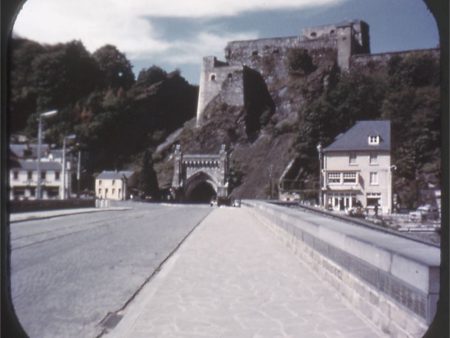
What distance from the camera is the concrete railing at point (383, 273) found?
3.54 m

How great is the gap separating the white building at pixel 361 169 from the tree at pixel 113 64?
2.04 meters

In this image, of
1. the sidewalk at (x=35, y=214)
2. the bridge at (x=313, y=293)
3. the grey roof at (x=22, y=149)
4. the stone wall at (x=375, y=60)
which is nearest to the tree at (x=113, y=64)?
the grey roof at (x=22, y=149)

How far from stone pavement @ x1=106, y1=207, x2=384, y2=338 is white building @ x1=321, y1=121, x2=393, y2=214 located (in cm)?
98

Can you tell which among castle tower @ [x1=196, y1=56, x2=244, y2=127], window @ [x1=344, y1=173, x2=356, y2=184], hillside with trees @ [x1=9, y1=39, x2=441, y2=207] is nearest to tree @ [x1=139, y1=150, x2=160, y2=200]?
hillside with trees @ [x1=9, y1=39, x2=441, y2=207]

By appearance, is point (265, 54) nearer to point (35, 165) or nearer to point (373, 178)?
point (373, 178)

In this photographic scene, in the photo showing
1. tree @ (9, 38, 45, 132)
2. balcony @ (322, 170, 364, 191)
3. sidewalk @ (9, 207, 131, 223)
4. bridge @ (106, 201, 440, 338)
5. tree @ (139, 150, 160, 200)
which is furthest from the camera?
tree @ (139, 150, 160, 200)

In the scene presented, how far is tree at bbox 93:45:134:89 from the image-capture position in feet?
16.0

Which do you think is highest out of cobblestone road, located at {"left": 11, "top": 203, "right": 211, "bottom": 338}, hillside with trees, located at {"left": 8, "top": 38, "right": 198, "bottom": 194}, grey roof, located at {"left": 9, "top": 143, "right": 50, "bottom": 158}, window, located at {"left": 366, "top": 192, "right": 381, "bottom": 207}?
hillside with trees, located at {"left": 8, "top": 38, "right": 198, "bottom": 194}

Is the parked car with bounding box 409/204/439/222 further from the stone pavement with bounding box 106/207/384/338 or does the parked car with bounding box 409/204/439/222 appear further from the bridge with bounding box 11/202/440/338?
the stone pavement with bounding box 106/207/384/338

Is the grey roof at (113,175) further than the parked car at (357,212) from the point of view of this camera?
Yes

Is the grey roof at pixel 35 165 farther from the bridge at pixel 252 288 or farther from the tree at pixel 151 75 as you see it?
the tree at pixel 151 75

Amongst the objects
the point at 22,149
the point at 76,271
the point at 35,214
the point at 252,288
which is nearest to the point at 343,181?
the point at 252,288

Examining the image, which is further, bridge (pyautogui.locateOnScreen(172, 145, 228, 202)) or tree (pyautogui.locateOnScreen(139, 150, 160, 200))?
bridge (pyautogui.locateOnScreen(172, 145, 228, 202))

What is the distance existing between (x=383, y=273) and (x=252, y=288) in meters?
2.50
